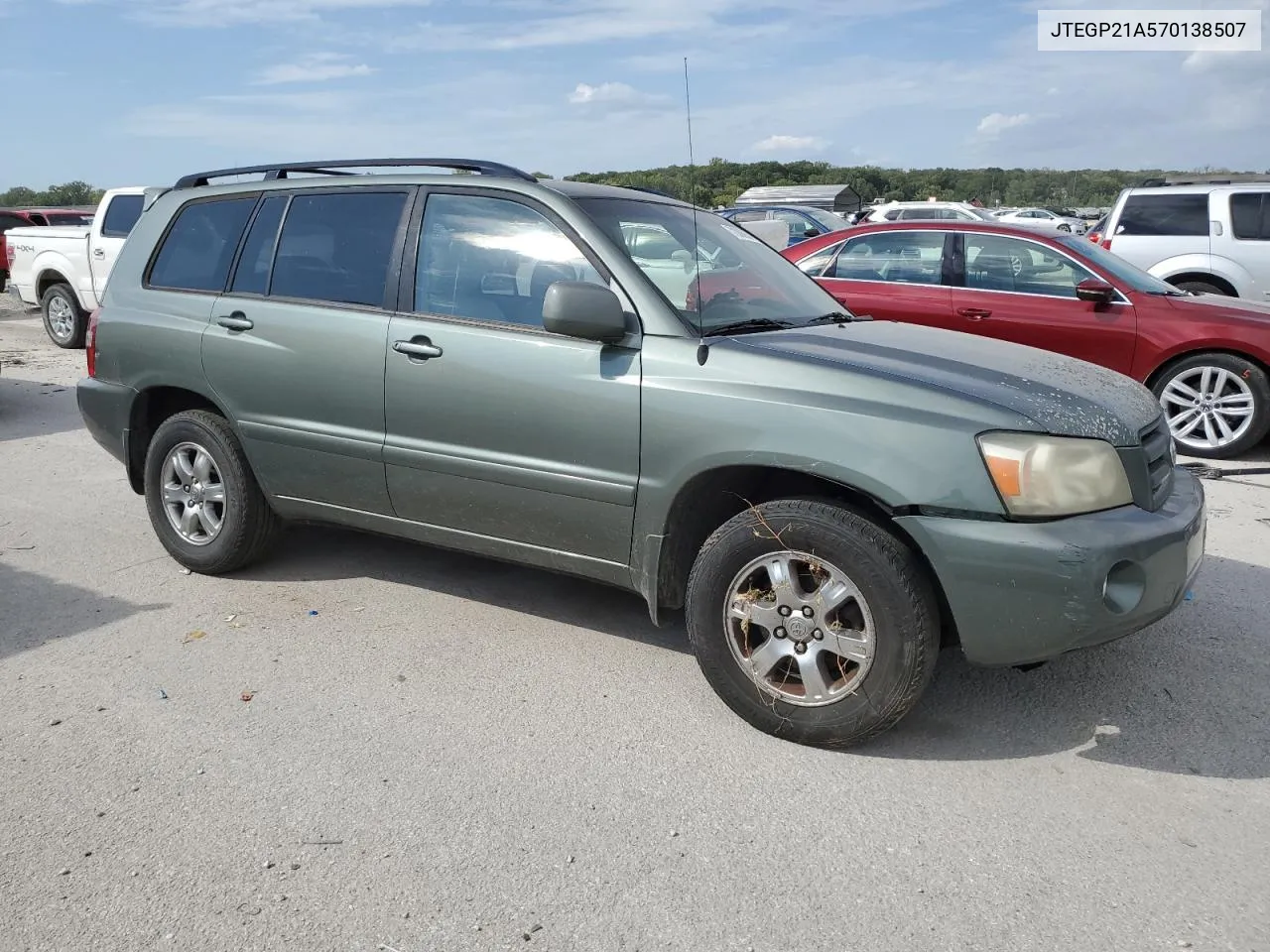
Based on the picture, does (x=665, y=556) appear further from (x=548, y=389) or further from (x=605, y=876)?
(x=605, y=876)

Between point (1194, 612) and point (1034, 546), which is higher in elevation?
point (1034, 546)

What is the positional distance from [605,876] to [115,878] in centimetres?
123

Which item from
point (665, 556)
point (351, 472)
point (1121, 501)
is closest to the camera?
point (1121, 501)

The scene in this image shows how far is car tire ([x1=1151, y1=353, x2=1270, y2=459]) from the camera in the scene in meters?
7.29

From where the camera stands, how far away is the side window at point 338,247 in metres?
4.26

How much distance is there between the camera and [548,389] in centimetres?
Result: 373

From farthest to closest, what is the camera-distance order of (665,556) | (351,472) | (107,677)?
(351,472)
(107,677)
(665,556)

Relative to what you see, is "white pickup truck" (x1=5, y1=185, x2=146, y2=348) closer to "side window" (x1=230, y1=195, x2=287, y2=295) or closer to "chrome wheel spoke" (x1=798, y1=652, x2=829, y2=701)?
"side window" (x1=230, y1=195, x2=287, y2=295)

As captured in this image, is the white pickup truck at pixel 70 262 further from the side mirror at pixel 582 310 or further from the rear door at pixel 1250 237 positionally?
the rear door at pixel 1250 237

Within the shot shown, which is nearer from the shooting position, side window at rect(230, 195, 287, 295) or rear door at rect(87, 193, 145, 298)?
side window at rect(230, 195, 287, 295)

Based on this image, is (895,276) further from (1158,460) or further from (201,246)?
(201,246)

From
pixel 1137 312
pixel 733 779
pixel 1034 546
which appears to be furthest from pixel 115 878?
pixel 1137 312

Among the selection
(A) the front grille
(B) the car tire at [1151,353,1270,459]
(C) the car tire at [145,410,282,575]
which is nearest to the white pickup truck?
(C) the car tire at [145,410,282,575]

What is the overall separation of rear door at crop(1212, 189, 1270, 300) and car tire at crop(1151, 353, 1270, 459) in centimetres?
353
